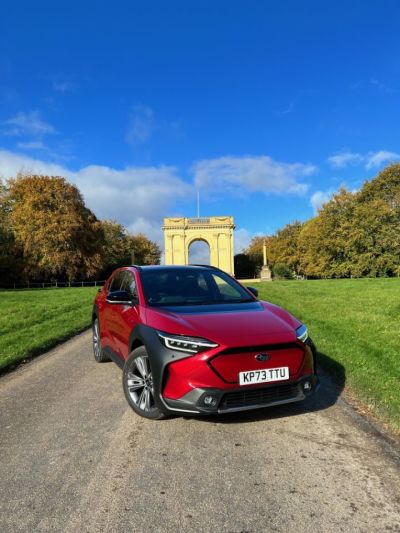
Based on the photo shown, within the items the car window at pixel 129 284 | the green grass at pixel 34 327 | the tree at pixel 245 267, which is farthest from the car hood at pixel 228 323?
the tree at pixel 245 267

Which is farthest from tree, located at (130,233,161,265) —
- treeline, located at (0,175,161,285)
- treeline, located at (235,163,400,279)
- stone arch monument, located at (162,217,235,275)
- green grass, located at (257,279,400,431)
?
green grass, located at (257,279,400,431)

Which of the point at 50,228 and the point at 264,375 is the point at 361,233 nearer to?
the point at 50,228

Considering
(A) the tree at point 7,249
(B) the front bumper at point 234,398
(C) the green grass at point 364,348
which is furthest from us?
(A) the tree at point 7,249

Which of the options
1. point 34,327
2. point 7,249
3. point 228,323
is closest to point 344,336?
point 228,323

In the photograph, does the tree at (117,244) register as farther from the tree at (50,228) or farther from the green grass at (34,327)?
the green grass at (34,327)

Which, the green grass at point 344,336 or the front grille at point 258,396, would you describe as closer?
the front grille at point 258,396

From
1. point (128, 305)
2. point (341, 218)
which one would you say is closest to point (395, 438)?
point (128, 305)

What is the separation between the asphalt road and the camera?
103 inches

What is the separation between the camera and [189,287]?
5.44 meters

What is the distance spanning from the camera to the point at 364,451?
347cm

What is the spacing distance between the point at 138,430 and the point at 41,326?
322 inches

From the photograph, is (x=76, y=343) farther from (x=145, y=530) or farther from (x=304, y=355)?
(x=145, y=530)

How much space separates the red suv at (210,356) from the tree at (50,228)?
43.1 metres

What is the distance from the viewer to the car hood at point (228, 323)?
12.5ft
